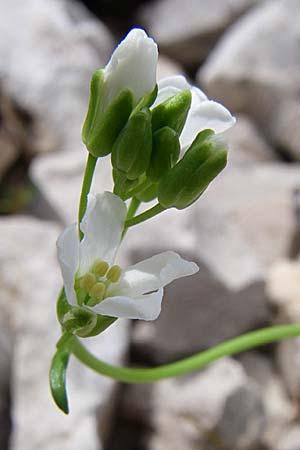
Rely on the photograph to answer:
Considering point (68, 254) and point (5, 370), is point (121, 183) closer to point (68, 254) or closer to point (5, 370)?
point (68, 254)

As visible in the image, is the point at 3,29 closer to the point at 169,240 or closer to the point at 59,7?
the point at 59,7

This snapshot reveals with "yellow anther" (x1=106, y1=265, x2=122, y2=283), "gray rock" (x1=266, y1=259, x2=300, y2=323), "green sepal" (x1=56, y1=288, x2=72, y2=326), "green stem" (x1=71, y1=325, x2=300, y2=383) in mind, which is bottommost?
"gray rock" (x1=266, y1=259, x2=300, y2=323)

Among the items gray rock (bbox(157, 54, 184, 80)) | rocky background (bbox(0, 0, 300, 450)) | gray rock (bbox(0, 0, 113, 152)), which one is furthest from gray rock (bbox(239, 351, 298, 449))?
gray rock (bbox(157, 54, 184, 80))

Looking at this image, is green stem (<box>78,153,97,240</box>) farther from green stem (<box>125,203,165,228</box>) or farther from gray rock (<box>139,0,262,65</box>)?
gray rock (<box>139,0,262,65</box>)

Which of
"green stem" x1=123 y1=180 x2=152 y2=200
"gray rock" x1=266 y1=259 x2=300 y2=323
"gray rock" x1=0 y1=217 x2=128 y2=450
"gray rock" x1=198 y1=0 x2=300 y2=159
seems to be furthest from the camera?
"gray rock" x1=198 y1=0 x2=300 y2=159

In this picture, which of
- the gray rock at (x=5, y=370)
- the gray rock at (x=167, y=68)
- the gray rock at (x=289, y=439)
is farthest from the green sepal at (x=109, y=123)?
the gray rock at (x=167, y=68)

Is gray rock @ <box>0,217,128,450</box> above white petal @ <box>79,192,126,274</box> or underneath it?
underneath
